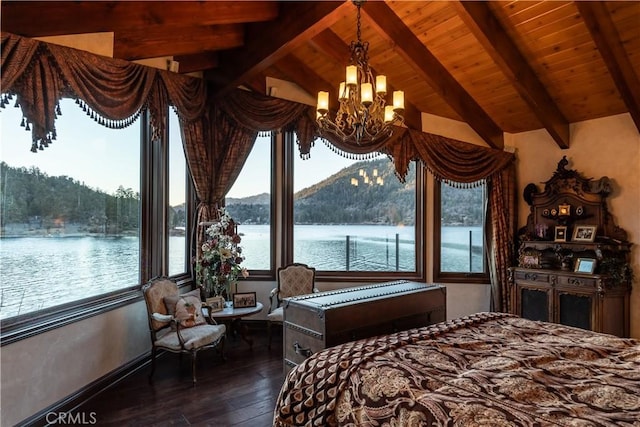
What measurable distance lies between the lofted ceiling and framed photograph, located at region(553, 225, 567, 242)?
3.67ft

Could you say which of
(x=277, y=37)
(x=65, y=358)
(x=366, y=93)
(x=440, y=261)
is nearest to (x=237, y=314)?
(x=65, y=358)

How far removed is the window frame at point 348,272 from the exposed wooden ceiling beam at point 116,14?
6.14 feet

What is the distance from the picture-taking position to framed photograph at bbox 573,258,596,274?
4.18 metres

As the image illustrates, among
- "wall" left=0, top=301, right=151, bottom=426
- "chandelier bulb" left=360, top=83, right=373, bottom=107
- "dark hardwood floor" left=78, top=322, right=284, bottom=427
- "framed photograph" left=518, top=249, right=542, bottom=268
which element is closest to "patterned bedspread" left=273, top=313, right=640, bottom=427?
"dark hardwood floor" left=78, top=322, right=284, bottom=427

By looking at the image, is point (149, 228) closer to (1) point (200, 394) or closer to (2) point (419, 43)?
(1) point (200, 394)

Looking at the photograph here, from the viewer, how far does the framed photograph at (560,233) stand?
4.61 metres

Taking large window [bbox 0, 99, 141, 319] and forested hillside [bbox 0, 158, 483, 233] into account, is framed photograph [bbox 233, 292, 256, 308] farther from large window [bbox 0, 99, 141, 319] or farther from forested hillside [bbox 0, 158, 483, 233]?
forested hillside [bbox 0, 158, 483, 233]

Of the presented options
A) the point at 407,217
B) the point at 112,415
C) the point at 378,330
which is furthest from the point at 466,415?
the point at 407,217

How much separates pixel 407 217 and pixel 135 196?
3556 mm

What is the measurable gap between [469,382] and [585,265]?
3.60 m

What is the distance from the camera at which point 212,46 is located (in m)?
3.69

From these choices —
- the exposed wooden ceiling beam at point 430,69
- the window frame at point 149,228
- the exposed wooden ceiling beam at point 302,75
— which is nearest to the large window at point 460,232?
the exposed wooden ceiling beam at point 430,69

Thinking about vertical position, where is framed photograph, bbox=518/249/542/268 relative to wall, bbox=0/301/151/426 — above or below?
above

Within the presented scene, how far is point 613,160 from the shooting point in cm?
445
